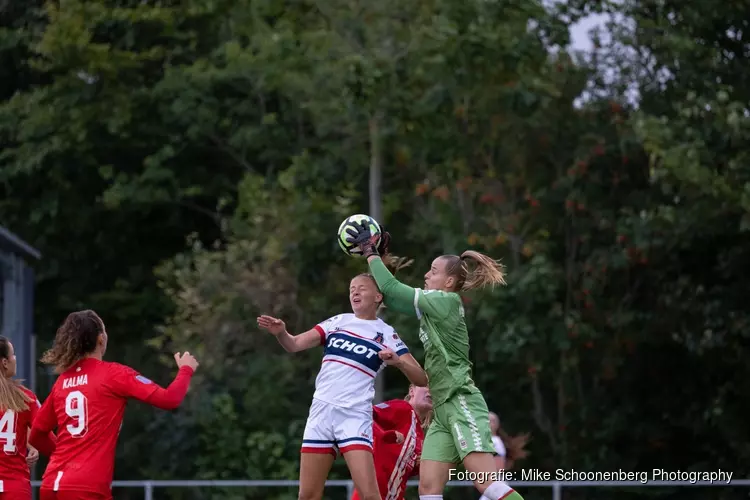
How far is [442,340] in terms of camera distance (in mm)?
8344

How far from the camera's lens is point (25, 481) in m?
7.68

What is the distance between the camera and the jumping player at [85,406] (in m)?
7.28

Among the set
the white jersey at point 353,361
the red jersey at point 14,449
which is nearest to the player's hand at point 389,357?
the white jersey at point 353,361

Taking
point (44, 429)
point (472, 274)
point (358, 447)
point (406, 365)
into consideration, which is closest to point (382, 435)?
point (358, 447)

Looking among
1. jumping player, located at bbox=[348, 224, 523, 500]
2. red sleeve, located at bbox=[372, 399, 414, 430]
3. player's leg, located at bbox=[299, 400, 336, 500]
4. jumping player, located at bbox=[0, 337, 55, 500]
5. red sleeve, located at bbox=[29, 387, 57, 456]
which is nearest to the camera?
red sleeve, located at bbox=[29, 387, 57, 456]

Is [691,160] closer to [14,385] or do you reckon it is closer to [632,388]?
[632,388]

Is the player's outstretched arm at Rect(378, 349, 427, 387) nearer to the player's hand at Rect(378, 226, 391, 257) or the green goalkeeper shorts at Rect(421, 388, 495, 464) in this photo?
the green goalkeeper shorts at Rect(421, 388, 495, 464)

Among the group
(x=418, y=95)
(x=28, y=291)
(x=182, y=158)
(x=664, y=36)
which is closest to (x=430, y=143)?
(x=418, y=95)

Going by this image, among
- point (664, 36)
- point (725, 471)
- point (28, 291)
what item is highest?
point (664, 36)

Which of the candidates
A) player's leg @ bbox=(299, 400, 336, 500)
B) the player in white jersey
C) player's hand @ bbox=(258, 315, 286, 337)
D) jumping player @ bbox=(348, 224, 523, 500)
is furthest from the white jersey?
player's hand @ bbox=(258, 315, 286, 337)

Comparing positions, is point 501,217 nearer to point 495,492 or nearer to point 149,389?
point 495,492

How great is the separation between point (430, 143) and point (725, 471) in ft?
21.4

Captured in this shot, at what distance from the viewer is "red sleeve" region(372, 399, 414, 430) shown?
8953mm

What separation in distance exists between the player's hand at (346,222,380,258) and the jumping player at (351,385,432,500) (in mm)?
1240
